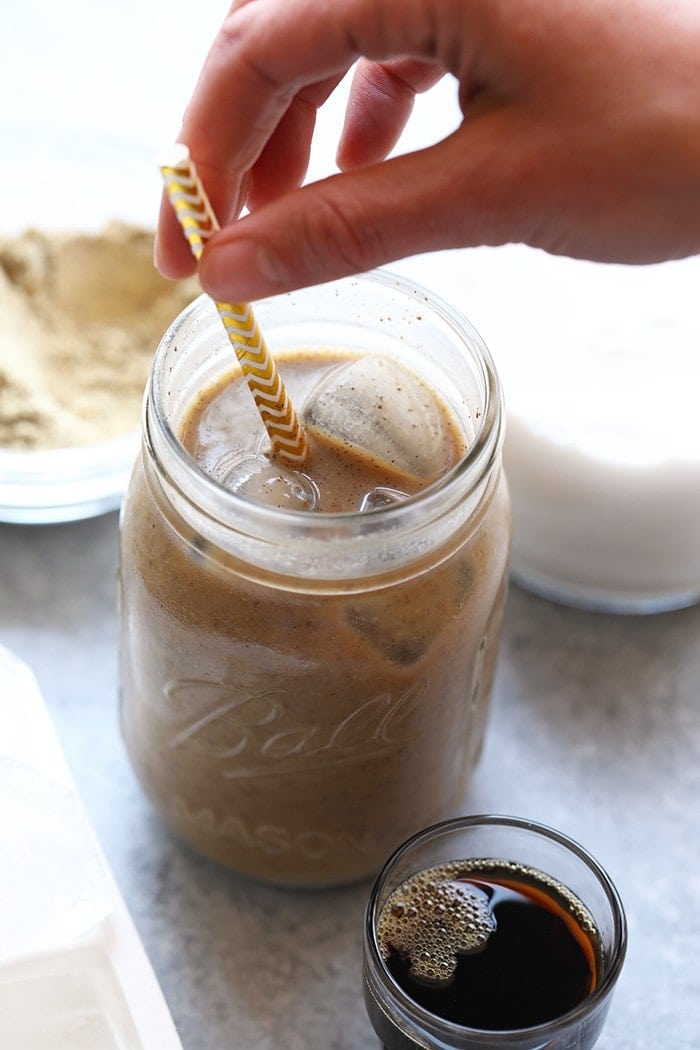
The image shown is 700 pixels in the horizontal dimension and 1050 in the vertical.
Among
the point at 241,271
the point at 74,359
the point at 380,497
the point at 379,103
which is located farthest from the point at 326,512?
the point at 74,359

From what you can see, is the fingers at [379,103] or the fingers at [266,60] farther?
the fingers at [379,103]

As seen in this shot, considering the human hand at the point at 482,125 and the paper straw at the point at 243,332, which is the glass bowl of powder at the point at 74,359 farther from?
the human hand at the point at 482,125

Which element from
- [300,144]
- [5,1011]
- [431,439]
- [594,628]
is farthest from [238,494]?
[594,628]

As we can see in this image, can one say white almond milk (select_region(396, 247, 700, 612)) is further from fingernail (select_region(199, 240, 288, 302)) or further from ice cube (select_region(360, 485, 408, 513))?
fingernail (select_region(199, 240, 288, 302))

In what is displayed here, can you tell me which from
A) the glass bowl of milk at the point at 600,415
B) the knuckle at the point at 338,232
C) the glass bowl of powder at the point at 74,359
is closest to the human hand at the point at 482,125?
the knuckle at the point at 338,232

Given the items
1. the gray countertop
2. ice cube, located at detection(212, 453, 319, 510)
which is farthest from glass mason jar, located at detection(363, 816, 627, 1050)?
ice cube, located at detection(212, 453, 319, 510)

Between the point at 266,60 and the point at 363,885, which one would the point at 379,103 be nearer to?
the point at 266,60
